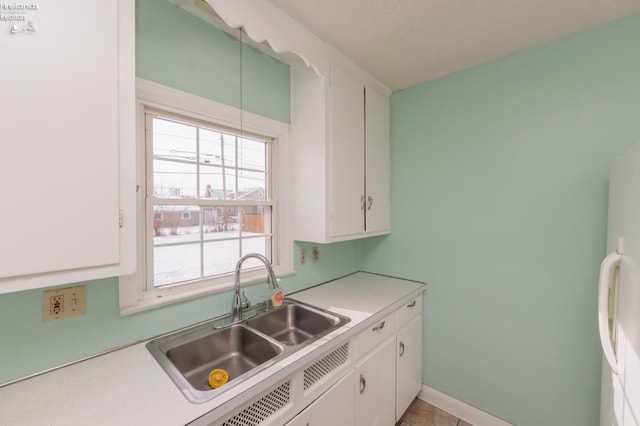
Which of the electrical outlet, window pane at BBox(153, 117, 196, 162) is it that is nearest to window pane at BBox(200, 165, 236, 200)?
window pane at BBox(153, 117, 196, 162)

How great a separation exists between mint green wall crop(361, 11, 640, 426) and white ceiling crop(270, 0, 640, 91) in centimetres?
14

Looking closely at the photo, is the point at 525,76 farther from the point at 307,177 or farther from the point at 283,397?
the point at 283,397

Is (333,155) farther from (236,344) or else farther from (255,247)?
(236,344)

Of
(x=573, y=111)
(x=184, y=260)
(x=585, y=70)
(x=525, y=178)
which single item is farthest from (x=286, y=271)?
(x=585, y=70)

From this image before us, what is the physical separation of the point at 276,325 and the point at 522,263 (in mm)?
1591

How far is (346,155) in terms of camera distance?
5.85 ft

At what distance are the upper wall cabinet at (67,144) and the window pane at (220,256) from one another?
61 centimetres

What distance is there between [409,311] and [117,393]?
5.50 feet

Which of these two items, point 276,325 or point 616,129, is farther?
point 276,325

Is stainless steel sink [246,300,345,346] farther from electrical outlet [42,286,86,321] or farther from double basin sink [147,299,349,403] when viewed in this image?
electrical outlet [42,286,86,321]

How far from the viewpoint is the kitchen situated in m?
1.34

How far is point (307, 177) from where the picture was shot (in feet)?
5.69

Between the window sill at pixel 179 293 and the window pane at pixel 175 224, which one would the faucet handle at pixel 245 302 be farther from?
the window pane at pixel 175 224

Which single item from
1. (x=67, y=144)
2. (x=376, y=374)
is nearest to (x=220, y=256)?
(x=67, y=144)
